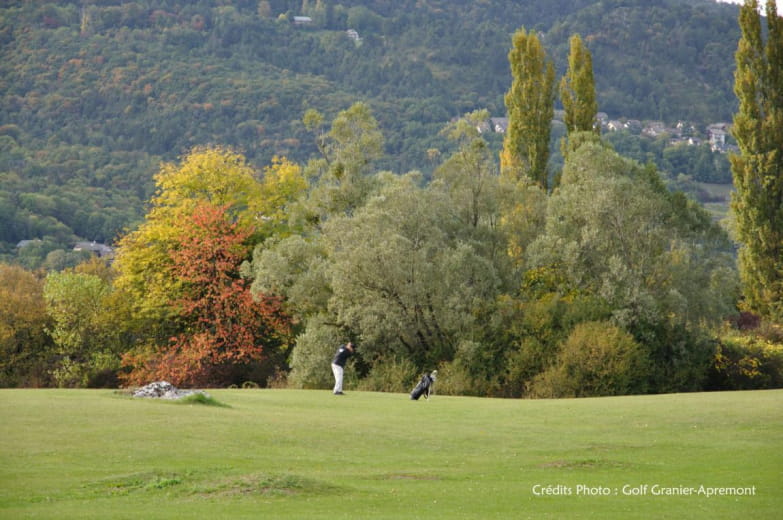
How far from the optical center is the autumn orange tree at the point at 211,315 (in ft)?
186

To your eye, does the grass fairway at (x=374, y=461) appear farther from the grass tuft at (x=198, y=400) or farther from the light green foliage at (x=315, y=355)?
the light green foliage at (x=315, y=355)

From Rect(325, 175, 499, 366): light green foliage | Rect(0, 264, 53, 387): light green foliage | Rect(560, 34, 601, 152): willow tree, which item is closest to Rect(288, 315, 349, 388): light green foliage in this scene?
Rect(325, 175, 499, 366): light green foliage

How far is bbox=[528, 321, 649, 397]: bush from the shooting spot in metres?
45.4

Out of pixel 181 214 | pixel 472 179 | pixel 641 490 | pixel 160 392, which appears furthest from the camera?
pixel 181 214

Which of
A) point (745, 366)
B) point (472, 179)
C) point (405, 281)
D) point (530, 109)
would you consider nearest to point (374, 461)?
point (405, 281)

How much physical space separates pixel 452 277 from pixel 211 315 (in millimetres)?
18436

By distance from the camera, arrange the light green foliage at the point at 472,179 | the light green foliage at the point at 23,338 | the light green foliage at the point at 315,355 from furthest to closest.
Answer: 1. the light green foliage at the point at 23,338
2. the light green foliage at the point at 472,179
3. the light green foliage at the point at 315,355

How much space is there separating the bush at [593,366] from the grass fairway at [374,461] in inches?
649

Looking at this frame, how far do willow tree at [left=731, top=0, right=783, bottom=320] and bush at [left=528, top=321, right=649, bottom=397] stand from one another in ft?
57.2

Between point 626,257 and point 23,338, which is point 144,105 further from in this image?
point 626,257

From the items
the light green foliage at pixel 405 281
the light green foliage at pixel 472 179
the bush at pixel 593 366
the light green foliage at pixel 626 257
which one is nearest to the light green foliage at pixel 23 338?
the light green foliage at pixel 405 281

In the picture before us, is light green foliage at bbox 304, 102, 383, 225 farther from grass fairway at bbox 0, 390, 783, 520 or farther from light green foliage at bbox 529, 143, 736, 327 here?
grass fairway at bbox 0, 390, 783, 520

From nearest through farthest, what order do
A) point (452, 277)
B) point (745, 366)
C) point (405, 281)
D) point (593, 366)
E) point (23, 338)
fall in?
point (593, 366)
point (405, 281)
point (452, 277)
point (745, 366)
point (23, 338)

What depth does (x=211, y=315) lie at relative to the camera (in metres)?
60.6
